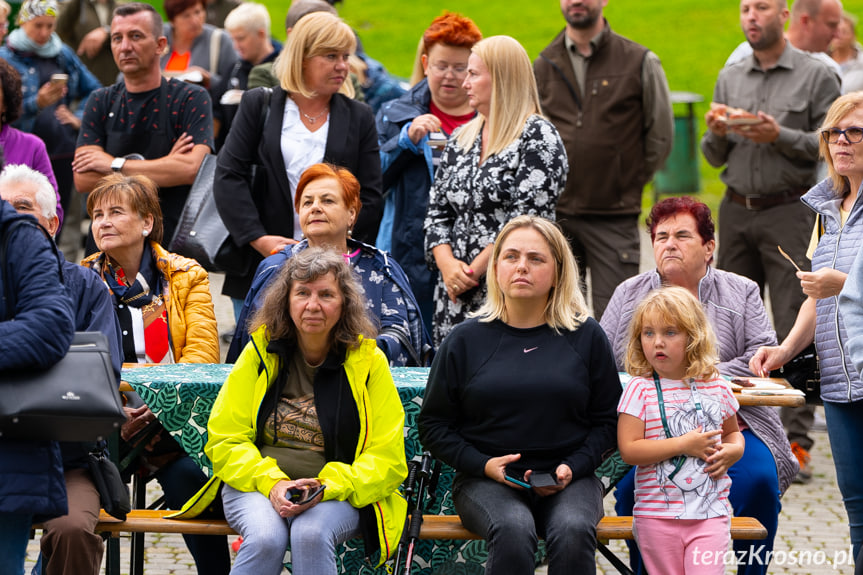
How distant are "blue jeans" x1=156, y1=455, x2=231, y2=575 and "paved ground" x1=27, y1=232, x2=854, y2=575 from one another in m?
0.68

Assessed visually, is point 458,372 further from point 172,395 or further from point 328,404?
point 172,395

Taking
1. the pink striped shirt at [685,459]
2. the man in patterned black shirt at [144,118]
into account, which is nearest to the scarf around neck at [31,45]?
the man in patterned black shirt at [144,118]

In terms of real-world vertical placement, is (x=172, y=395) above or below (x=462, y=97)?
below

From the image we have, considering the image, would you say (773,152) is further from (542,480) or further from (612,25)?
(612,25)

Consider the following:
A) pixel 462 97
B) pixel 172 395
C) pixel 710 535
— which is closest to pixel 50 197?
pixel 172 395

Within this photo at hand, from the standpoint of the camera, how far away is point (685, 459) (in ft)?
14.5

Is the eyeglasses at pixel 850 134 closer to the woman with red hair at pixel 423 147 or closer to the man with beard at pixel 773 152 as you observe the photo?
the man with beard at pixel 773 152

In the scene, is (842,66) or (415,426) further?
(842,66)

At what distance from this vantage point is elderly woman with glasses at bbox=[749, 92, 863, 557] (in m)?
4.63

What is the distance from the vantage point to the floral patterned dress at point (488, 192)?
18.5 feet

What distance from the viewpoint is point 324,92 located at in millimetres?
6086

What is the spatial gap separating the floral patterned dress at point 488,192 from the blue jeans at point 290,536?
1749 millimetres

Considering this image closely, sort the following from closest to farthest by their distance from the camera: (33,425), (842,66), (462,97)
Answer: (33,425), (462,97), (842,66)

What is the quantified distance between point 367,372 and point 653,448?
3.58 feet
